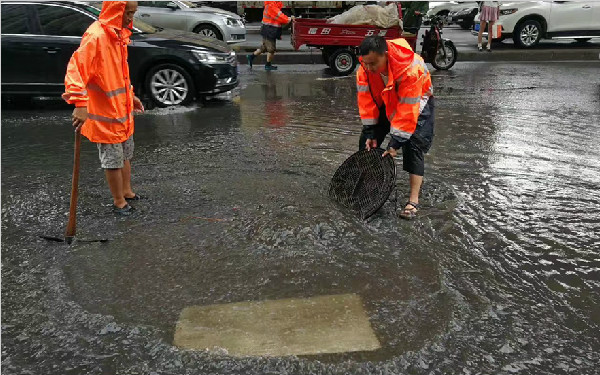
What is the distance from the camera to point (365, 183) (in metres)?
4.49

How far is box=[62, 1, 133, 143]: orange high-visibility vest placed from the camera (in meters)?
3.81

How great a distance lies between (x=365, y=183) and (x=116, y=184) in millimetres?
1994

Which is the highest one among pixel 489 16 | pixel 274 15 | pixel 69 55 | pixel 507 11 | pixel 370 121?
pixel 507 11

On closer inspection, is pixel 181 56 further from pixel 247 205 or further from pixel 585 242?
pixel 585 242

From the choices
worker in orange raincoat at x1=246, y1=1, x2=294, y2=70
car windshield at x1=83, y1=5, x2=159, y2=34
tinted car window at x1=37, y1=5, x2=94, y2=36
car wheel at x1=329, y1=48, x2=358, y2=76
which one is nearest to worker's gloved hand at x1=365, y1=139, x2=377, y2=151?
car windshield at x1=83, y1=5, x2=159, y2=34

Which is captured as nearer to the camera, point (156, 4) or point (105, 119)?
point (105, 119)

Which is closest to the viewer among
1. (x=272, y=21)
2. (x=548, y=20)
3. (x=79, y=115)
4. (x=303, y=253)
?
(x=79, y=115)

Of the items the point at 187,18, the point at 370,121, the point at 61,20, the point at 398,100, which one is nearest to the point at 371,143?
the point at 370,121

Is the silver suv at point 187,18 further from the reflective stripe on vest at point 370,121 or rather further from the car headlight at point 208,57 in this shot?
the reflective stripe on vest at point 370,121

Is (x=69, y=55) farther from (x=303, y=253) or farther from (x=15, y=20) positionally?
(x=303, y=253)

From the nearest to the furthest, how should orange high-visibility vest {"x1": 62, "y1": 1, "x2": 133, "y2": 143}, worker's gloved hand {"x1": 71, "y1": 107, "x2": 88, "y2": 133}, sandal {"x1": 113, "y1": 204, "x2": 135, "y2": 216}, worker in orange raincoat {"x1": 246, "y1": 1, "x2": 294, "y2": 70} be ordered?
worker's gloved hand {"x1": 71, "y1": 107, "x2": 88, "y2": 133} < orange high-visibility vest {"x1": 62, "y1": 1, "x2": 133, "y2": 143} < sandal {"x1": 113, "y1": 204, "x2": 135, "y2": 216} < worker in orange raincoat {"x1": 246, "y1": 1, "x2": 294, "y2": 70}

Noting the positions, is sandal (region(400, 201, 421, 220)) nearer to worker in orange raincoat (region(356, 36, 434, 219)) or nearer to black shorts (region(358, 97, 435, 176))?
worker in orange raincoat (region(356, 36, 434, 219))

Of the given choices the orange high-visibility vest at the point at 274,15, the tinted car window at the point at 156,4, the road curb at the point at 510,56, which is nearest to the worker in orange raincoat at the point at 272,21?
the orange high-visibility vest at the point at 274,15

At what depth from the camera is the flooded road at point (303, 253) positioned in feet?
8.85
